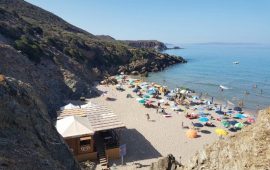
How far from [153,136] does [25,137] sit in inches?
685

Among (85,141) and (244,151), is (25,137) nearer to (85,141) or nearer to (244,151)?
(244,151)

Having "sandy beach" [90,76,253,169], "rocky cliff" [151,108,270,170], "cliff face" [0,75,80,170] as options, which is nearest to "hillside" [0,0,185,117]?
"sandy beach" [90,76,253,169]

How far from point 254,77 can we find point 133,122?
54388mm

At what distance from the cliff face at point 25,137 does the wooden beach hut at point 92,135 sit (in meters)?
7.43

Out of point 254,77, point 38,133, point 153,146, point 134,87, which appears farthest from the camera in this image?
point 254,77

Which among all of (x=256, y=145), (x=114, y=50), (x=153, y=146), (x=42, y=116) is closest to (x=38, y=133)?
(x=42, y=116)

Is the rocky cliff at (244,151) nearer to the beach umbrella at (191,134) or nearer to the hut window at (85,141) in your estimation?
the hut window at (85,141)

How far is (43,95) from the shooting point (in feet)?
106

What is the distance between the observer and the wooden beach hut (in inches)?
845

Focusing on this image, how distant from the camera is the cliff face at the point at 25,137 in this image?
9.92 metres

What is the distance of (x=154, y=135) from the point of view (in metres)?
27.9

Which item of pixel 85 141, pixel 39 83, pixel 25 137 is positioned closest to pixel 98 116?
pixel 85 141

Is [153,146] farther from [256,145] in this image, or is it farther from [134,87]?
[134,87]

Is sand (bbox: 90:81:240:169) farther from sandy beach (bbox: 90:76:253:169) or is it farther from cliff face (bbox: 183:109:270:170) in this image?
cliff face (bbox: 183:109:270:170)
